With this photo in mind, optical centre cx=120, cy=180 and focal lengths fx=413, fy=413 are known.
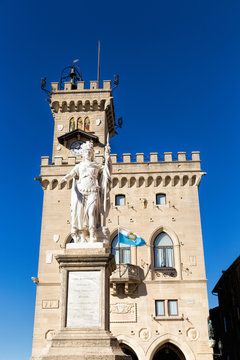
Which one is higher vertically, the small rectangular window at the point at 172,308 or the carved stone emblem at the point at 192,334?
the small rectangular window at the point at 172,308

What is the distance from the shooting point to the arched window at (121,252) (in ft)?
103

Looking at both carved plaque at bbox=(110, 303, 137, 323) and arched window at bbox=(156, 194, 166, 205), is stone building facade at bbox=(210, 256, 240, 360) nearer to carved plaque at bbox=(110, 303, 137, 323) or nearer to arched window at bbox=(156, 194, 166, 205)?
arched window at bbox=(156, 194, 166, 205)

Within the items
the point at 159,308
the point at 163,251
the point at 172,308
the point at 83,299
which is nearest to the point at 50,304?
the point at 159,308

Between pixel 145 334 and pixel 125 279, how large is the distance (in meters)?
4.09

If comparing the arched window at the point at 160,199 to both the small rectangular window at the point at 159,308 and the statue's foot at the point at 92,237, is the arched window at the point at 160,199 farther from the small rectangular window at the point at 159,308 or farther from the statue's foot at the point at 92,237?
the statue's foot at the point at 92,237

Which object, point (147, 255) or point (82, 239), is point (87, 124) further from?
point (82, 239)

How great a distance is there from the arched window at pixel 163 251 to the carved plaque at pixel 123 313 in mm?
3757

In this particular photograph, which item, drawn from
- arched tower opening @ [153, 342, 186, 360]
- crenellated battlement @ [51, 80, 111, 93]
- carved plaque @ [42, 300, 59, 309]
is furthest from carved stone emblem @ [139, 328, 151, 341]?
crenellated battlement @ [51, 80, 111, 93]

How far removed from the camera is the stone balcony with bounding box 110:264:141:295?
97.0ft

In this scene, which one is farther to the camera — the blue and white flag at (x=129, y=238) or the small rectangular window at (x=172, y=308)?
the blue and white flag at (x=129, y=238)

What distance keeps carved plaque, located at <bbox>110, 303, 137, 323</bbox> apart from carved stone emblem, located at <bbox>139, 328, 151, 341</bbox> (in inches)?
35.8

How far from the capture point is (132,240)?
30750mm

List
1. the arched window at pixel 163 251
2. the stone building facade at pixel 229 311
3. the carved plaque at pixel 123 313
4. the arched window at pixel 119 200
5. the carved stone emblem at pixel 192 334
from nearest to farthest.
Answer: the carved stone emblem at pixel 192 334
the carved plaque at pixel 123 313
the arched window at pixel 163 251
the arched window at pixel 119 200
the stone building facade at pixel 229 311

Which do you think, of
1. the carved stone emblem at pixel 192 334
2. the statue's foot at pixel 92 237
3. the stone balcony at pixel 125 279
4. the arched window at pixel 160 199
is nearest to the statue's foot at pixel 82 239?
the statue's foot at pixel 92 237
